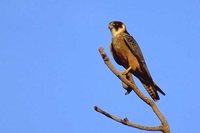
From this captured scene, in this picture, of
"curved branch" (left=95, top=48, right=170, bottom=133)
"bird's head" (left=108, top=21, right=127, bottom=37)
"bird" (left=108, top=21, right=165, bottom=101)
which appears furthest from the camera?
"bird's head" (left=108, top=21, right=127, bottom=37)

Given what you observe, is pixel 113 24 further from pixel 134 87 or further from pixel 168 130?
pixel 168 130

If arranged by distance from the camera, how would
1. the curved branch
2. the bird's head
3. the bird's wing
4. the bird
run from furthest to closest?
the bird's head
the bird's wing
the bird
the curved branch

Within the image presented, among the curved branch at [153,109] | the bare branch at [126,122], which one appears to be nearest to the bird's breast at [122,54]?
the curved branch at [153,109]

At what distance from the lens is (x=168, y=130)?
410 cm

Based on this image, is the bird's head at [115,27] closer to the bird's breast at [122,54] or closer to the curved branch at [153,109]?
the bird's breast at [122,54]

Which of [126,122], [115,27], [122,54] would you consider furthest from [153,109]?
[115,27]

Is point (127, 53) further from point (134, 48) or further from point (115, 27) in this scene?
point (115, 27)

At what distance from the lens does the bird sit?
23.9 ft

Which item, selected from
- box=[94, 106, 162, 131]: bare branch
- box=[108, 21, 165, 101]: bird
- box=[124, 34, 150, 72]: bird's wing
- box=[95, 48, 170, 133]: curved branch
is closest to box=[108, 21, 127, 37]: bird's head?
box=[108, 21, 165, 101]: bird

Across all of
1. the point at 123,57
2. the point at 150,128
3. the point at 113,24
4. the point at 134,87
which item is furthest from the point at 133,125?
the point at 113,24

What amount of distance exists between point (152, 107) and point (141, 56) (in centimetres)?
332

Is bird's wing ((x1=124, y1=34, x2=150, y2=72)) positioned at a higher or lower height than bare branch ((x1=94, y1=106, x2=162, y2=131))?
higher

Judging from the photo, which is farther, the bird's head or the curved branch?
the bird's head

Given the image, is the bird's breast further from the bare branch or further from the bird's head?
the bare branch
